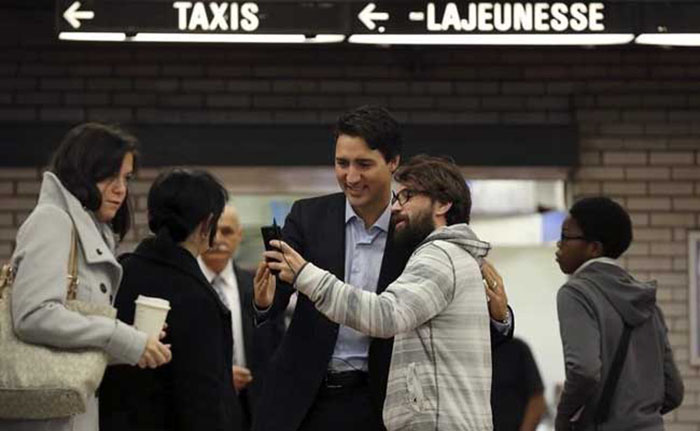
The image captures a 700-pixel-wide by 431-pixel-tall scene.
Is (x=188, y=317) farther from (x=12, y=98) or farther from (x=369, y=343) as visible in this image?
(x=12, y=98)

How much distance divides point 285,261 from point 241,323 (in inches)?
130

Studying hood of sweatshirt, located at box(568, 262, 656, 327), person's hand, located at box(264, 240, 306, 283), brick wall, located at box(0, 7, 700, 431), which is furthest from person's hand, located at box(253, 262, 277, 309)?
brick wall, located at box(0, 7, 700, 431)

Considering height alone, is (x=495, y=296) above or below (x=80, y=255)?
below

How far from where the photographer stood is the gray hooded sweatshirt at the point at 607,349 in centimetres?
668

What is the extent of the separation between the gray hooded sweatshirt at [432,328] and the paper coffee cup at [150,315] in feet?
1.49

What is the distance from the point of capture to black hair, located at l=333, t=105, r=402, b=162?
18.1ft

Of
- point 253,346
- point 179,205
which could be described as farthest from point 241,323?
point 179,205

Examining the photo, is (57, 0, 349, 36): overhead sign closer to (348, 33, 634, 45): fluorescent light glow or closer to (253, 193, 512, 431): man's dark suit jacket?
(348, 33, 634, 45): fluorescent light glow

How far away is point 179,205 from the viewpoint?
5617mm

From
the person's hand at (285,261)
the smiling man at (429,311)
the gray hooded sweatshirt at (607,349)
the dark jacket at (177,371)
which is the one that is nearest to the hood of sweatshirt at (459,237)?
the smiling man at (429,311)

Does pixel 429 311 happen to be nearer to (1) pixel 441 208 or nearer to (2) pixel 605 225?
(1) pixel 441 208

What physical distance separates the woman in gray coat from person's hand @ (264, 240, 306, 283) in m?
0.43

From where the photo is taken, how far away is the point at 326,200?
5.77 meters

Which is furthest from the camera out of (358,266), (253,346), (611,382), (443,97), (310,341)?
(443,97)
